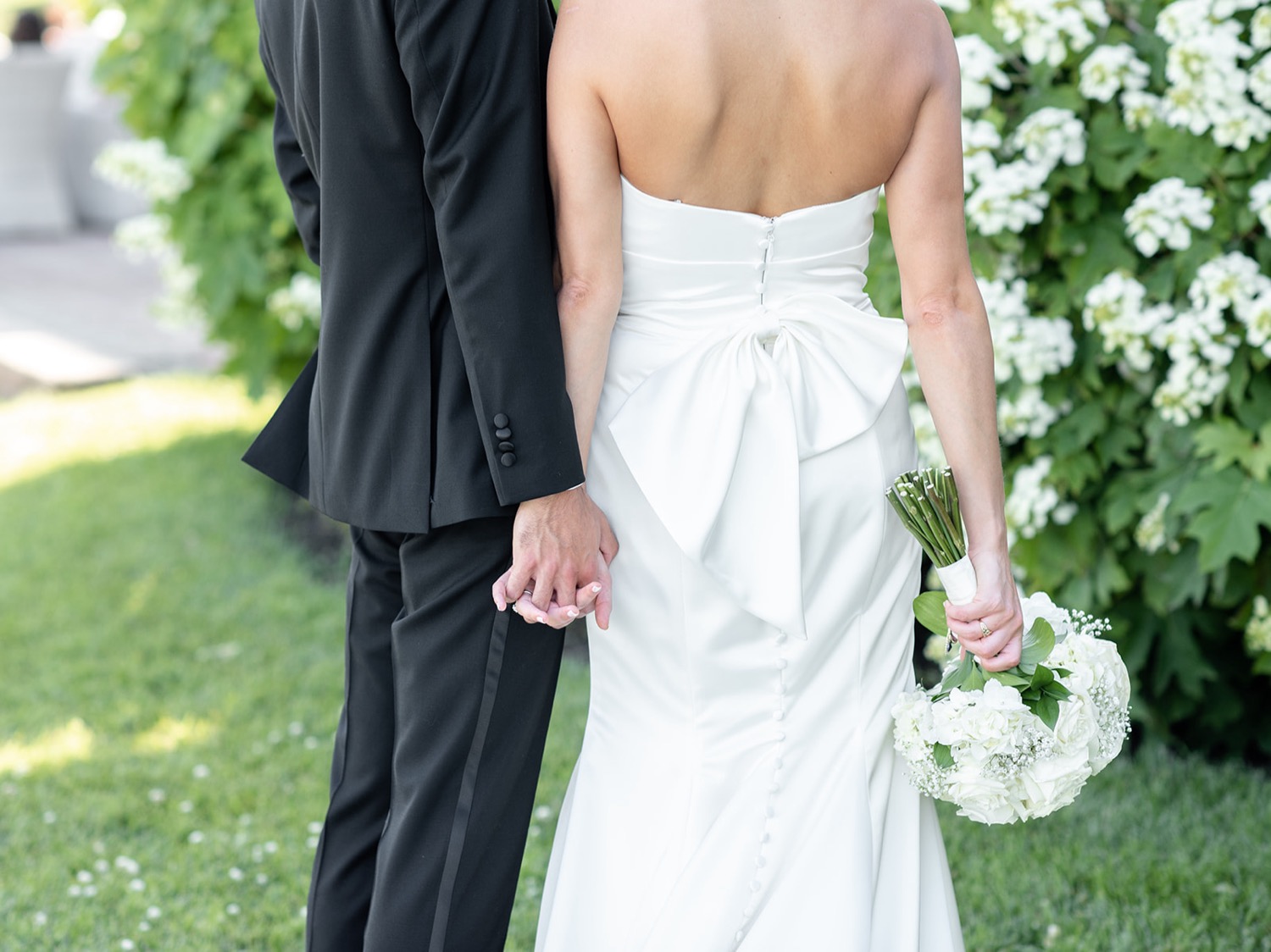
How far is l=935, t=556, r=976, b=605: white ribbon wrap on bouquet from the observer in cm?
209

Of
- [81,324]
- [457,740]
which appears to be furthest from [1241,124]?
[81,324]

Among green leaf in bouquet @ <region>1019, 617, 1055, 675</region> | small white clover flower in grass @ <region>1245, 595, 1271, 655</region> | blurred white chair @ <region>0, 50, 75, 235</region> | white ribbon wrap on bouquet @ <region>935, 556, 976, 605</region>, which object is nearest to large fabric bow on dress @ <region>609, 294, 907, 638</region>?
white ribbon wrap on bouquet @ <region>935, 556, 976, 605</region>

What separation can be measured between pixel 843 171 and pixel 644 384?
16.9 inches

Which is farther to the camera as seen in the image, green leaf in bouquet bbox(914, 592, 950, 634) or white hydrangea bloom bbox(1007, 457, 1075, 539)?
white hydrangea bloom bbox(1007, 457, 1075, 539)

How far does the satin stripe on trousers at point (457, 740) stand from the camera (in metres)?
2.08

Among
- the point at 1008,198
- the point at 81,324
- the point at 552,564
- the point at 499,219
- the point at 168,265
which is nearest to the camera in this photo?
the point at 499,219

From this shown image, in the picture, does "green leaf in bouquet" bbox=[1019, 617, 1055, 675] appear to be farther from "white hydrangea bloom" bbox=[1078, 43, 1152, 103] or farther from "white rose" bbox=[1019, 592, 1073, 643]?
"white hydrangea bloom" bbox=[1078, 43, 1152, 103]

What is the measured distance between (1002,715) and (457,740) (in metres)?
0.81

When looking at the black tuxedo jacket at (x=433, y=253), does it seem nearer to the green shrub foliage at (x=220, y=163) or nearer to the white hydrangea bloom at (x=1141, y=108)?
the white hydrangea bloom at (x=1141, y=108)

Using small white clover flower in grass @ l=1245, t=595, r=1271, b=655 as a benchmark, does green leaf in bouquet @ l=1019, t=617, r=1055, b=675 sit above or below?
above

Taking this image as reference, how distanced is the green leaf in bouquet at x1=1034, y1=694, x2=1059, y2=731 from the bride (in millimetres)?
86

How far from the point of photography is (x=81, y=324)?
31.4 ft

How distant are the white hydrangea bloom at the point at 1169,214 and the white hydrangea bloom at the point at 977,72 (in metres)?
0.44

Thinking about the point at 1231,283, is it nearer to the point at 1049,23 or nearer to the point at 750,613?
the point at 1049,23
